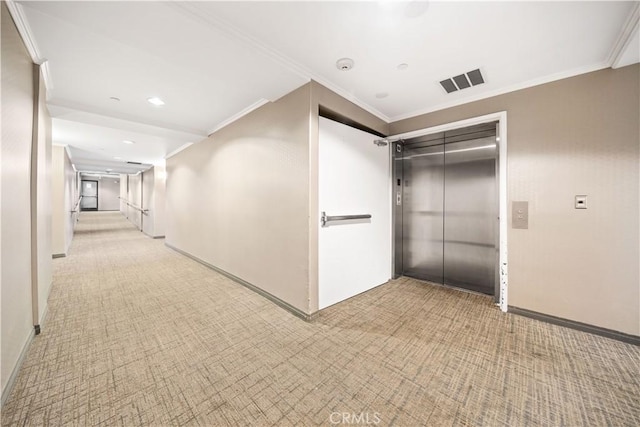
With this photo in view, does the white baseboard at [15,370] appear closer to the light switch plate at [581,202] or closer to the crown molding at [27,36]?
the crown molding at [27,36]

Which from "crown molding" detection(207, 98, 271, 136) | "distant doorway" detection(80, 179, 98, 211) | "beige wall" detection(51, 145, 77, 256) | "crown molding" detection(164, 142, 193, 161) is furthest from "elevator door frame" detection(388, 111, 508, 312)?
"distant doorway" detection(80, 179, 98, 211)

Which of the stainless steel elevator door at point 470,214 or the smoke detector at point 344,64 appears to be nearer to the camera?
the smoke detector at point 344,64

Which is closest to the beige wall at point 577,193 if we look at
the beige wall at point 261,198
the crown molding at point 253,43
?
the crown molding at point 253,43

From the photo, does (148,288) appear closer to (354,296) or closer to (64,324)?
(64,324)

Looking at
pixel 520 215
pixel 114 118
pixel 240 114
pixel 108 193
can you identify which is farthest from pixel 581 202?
pixel 108 193

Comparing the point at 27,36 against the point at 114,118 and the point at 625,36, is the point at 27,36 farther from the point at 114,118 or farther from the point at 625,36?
the point at 625,36

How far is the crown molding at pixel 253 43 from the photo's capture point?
172cm

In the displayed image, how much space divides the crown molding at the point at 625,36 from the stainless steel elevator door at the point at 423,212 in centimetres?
183

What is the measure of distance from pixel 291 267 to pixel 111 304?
2462mm

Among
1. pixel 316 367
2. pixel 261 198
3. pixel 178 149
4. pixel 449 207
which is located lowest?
pixel 316 367

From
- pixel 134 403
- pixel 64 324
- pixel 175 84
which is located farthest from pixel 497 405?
pixel 175 84

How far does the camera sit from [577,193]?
249cm

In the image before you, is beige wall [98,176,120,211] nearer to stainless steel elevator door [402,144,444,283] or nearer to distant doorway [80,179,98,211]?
distant doorway [80,179,98,211]

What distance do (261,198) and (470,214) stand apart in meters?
3.16
